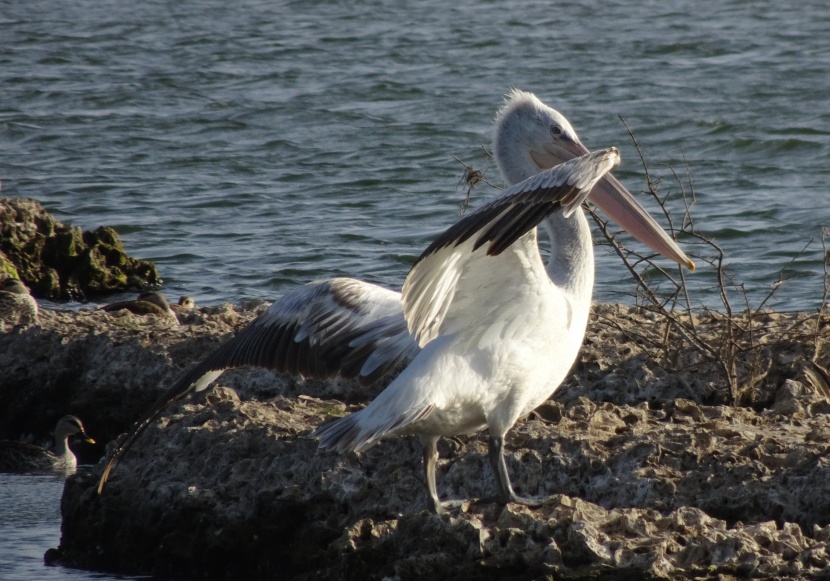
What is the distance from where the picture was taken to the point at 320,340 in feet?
18.1

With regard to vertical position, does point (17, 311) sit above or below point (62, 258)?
above

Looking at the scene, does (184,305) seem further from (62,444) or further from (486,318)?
(486,318)

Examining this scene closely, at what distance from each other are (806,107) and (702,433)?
1291cm

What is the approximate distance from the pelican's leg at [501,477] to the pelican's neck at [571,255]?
0.61 metres

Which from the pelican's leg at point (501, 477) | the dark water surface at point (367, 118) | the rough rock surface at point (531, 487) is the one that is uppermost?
the pelican's leg at point (501, 477)

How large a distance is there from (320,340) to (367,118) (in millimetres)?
12820

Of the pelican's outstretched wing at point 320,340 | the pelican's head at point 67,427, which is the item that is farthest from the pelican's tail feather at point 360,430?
the pelican's head at point 67,427

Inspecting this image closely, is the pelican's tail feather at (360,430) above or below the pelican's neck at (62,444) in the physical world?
above

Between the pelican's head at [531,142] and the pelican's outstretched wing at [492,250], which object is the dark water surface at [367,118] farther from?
the pelican's outstretched wing at [492,250]

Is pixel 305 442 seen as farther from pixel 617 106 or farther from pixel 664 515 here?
pixel 617 106

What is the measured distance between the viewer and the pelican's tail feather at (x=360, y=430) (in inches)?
183

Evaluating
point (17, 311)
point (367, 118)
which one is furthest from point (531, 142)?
point (367, 118)

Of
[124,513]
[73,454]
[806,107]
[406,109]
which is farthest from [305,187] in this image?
[124,513]

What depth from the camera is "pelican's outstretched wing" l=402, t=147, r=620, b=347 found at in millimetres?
4223
